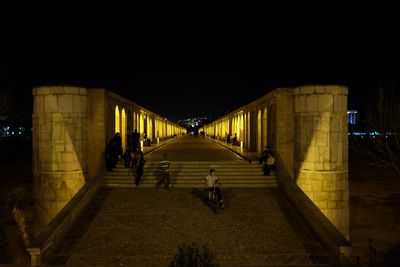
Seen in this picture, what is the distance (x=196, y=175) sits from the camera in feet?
51.5

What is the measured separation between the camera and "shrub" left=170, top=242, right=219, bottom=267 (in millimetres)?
6164

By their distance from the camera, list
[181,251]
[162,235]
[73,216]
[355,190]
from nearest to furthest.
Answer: [181,251], [162,235], [73,216], [355,190]

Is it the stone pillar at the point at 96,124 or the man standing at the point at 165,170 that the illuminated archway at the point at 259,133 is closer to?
the stone pillar at the point at 96,124

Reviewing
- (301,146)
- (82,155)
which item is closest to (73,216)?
(82,155)

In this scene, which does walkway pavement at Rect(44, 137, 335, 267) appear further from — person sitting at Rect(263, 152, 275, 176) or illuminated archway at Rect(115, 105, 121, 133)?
illuminated archway at Rect(115, 105, 121, 133)

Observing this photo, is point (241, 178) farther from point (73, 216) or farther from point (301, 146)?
point (73, 216)

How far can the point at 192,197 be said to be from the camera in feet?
43.7

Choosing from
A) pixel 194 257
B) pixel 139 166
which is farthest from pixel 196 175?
pixel 194 257

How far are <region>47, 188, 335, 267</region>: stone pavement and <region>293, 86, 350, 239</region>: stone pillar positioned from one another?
181 cm

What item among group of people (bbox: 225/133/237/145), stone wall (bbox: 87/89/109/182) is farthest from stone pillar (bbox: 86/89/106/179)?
group of people (bbox: 225/133/237/145)

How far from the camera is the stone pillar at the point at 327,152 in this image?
47.6ft

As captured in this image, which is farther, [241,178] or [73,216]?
[241,178]

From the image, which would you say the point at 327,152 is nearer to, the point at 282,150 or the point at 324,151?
the point at 324,151

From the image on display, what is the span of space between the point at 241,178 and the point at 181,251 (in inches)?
363
